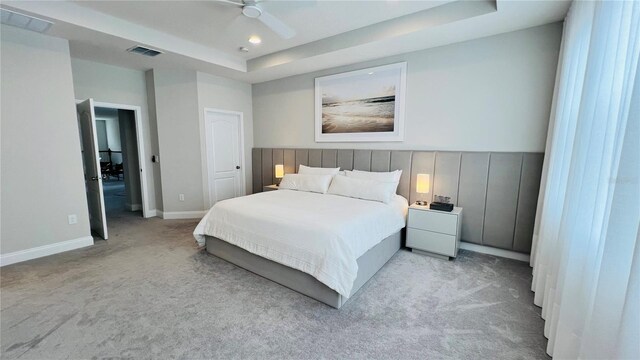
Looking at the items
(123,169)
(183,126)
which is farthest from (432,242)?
(123,169)

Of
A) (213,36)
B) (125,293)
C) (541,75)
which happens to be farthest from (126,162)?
(541,75)

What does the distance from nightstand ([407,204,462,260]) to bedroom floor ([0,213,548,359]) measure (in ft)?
0.51

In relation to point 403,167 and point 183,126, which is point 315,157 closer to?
point 403,167

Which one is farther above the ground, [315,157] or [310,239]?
[315,157]

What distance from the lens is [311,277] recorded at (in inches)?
91.6

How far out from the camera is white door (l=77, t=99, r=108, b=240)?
3.67m

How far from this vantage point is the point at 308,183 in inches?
160

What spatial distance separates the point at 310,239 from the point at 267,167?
343 cm

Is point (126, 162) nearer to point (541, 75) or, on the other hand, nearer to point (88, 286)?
point (88, 286)

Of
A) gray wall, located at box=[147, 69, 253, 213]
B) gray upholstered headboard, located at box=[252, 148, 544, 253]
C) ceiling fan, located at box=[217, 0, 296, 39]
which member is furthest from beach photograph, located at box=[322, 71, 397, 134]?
gray wall, located at box=[147, 69, 253, 213]

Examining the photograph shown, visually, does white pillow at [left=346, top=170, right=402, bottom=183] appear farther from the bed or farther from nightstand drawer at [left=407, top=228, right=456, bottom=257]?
nightstand drawer at [left=407, top=228, right=456, bottom=257]

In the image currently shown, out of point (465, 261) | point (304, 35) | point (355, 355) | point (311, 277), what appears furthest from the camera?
point (304, 35)

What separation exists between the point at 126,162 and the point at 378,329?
594 centimetres

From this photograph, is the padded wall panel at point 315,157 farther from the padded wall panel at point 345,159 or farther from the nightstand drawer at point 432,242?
the nightstand drawer at point 432,242
